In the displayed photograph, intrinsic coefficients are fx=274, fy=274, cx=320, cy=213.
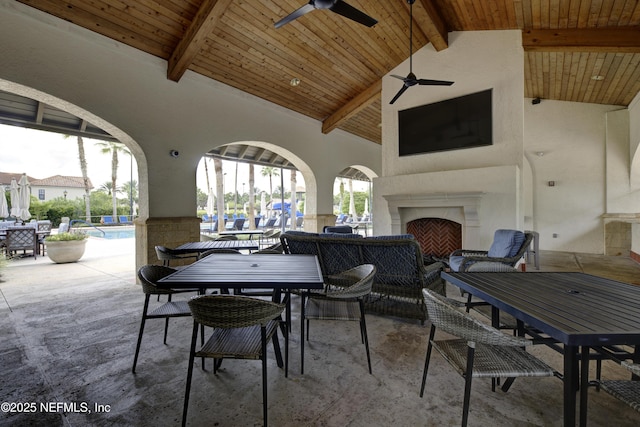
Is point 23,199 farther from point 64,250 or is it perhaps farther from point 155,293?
point 155,293

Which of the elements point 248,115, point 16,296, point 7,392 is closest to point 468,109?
point 248,115

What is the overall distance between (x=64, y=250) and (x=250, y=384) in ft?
22.1

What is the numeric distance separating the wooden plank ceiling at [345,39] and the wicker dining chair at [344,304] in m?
3.79

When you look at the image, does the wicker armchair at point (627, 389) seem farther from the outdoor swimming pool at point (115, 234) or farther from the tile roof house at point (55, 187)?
the tile roof house at point (55, 187)

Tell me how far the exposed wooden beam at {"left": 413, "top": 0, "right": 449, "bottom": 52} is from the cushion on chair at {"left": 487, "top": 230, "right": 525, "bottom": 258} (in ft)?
12.2

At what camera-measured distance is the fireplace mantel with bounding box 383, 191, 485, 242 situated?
4.93 meters

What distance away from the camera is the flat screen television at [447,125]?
16.7ft

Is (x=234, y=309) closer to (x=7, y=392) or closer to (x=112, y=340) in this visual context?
(x=7, y=392)

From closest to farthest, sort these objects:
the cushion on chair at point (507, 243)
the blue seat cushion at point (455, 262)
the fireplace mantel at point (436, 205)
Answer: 1. the cushion on chair at point (507, 243)
2. the blue seat cushion at point (455, 262)
3. the fireplace mantel at point (436, 205)

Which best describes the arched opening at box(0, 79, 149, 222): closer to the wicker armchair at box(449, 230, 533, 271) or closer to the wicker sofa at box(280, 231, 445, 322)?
the wicker sofa at box(280, 231, 445, 322)

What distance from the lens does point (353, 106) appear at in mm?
6992

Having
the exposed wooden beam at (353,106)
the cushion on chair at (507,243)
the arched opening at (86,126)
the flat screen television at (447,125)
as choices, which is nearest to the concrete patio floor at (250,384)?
the cushion on chair at (507,243)

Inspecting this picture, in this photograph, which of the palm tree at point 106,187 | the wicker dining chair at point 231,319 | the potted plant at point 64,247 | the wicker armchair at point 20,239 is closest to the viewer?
the wicker dining chair at point 231,319

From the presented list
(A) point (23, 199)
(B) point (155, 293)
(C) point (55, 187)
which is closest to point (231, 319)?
(B) point (155, 293)
